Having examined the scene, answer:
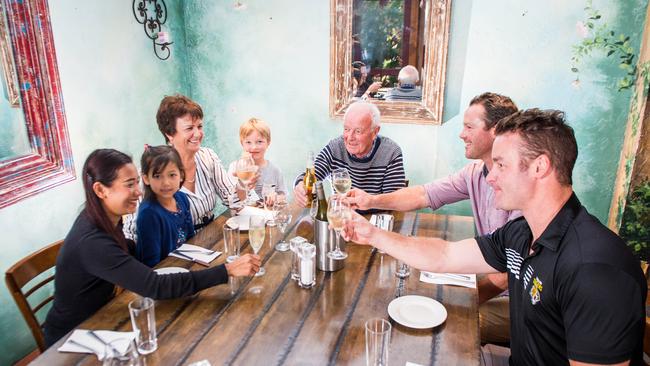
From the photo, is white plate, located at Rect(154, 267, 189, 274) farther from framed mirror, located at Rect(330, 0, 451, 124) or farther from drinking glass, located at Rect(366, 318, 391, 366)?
framed mirror, located at Rect(330, 0, 451, 124)

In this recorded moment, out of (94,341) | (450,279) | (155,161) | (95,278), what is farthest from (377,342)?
(155,161)

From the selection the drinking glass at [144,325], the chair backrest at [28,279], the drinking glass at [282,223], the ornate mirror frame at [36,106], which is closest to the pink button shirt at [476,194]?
the drinking glass at [282,223]

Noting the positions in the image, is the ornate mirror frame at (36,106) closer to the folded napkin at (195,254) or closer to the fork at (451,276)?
the folded napkin at (195,254)

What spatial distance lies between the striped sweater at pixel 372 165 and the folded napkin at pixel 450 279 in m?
1.16

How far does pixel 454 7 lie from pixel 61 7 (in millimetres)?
2683

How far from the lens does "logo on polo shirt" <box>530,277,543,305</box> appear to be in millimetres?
1443

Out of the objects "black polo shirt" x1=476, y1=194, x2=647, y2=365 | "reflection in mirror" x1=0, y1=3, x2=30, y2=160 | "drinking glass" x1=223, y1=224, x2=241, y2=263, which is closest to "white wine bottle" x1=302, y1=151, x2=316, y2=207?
"drinking glass" x1=223, y1=224, x2=241, y2=263

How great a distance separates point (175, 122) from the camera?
279cm

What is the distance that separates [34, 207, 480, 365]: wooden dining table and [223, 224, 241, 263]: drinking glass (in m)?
0.07

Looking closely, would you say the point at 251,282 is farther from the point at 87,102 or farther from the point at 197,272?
the point at 87,102

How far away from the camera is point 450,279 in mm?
1842

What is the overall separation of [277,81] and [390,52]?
1.04 meters

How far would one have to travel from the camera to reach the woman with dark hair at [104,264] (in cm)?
164

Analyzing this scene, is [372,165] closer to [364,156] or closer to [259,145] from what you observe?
[364,156]
